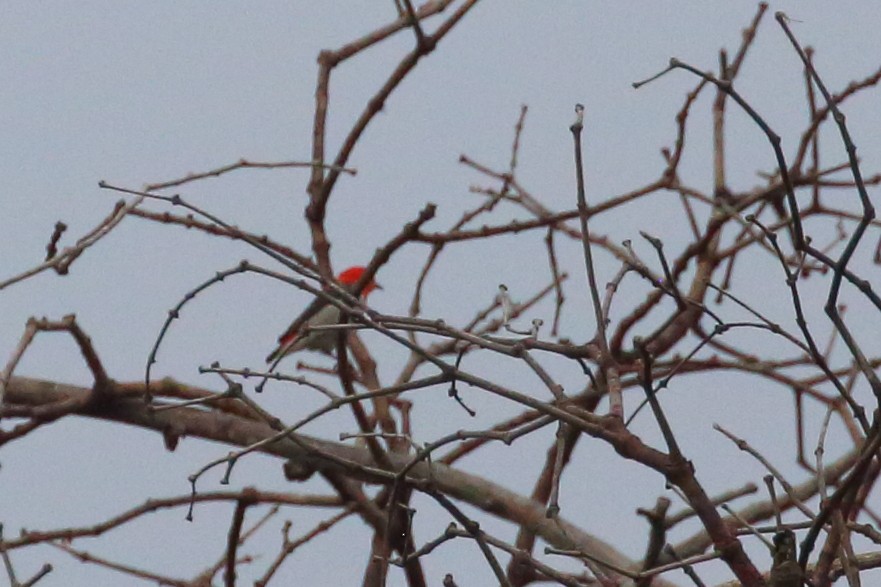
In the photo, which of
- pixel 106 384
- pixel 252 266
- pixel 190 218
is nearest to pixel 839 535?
pixel 252 266

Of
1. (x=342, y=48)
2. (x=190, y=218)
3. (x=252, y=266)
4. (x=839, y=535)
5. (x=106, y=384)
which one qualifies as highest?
(x=342, y=48)

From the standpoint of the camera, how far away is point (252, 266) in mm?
1859

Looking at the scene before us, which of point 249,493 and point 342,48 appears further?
point 342,48

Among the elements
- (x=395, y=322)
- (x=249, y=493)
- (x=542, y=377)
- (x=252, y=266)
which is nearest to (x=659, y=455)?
(x=542, y=377)

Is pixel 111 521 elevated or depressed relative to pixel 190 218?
depressed

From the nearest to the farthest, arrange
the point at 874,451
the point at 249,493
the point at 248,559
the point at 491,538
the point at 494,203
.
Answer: the point at 874,451 → the point at 491,538 → the point at 249,493 → the point at 248,559 → the point at 494,203

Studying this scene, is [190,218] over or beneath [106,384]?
over

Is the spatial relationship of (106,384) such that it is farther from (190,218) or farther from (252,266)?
(252,266)

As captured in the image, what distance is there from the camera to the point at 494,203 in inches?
152

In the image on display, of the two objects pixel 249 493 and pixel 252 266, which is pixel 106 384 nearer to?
pixel 249 493

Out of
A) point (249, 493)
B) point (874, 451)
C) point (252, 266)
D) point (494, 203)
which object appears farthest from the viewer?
point (494, 203)

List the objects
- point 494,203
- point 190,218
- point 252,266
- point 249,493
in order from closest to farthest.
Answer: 1. point 252,266
2. point 249,493
3. point 190,218
4. point 494,203

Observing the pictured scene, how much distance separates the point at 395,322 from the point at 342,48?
5.65ft

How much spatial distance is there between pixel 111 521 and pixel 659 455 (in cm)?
152
